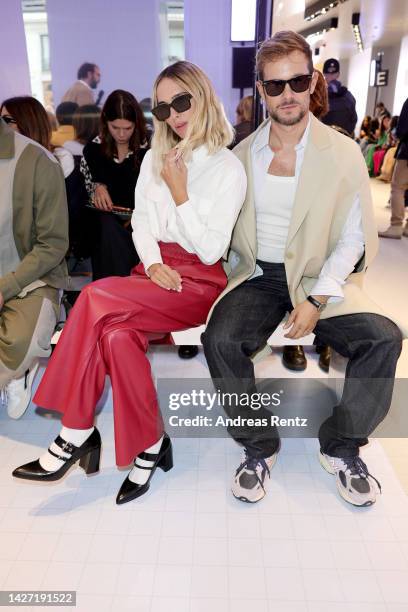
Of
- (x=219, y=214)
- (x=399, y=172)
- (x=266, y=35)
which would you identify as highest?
(x=266, y=35)

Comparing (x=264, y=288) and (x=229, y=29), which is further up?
(x=229, y=29)

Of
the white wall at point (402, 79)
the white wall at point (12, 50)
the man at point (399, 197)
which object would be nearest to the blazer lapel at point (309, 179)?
the white wall at point (12, 50)

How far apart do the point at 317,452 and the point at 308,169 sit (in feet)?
3.63

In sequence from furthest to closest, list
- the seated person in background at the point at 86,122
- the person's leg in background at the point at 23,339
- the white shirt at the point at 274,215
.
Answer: the seated person in background at the point at 86,122
the person's leg in background at the point at 23,339
the white shirt at the point at 274,215

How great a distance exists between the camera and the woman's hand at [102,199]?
272cm

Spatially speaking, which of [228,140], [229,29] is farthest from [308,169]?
[229,29]

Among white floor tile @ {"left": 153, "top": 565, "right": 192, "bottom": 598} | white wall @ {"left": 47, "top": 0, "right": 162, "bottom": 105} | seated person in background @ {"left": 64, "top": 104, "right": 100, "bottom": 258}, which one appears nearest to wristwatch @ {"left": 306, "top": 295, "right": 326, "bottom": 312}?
white floor tile @ {"left": 153, "top": 565, "right": 192, "bottom": 598}

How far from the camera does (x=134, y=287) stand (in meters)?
1.87

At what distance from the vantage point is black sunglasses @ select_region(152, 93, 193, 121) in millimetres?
1852

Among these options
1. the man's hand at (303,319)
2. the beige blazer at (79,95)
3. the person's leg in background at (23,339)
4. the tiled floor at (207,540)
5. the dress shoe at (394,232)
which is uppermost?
the beige blazer at (79,95)

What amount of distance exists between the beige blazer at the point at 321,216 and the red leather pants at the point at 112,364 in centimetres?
36

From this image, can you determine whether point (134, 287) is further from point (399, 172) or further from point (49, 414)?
point (399, 172)

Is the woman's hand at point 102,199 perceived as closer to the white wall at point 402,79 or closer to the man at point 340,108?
the man at point 340,108

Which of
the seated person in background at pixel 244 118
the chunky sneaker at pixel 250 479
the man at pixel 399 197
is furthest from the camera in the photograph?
the man at pixel 399 197
